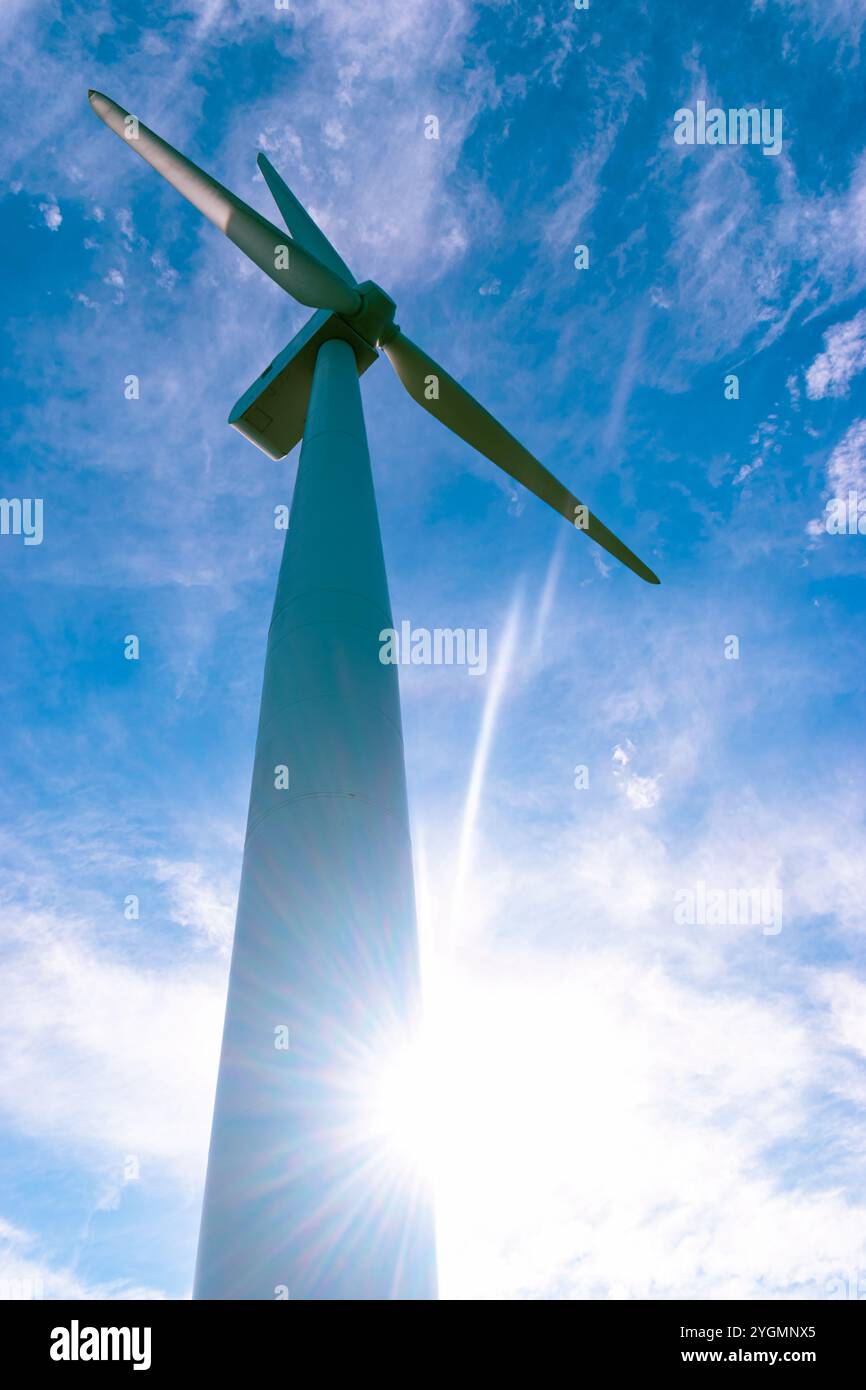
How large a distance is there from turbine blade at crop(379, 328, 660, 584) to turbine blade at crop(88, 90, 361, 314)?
2.27 m

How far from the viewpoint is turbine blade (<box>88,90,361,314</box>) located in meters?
18.0

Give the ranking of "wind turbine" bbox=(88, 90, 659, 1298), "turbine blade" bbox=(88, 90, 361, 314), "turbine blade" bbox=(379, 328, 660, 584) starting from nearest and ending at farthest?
"wind turbine" bbox=(88, 90, 659, 1298) < "turbine blade" bbox=(88, 90, 361, 314) < "turbine blade" bbox=(379, 328, 660, 584)

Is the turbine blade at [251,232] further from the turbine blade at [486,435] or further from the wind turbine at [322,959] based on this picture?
the wind turbine at [322,959]

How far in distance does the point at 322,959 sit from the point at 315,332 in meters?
13.7

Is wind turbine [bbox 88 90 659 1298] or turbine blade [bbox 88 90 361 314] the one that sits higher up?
turbine blade [bbox 88 90 361 314]

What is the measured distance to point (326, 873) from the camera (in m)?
8.53

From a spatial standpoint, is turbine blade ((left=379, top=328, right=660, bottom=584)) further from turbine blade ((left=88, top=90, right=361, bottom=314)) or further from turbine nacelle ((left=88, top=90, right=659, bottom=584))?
turbine blade ((left=88, top=90, right=361, bottom=314))

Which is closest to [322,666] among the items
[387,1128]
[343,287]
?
[387,1128]

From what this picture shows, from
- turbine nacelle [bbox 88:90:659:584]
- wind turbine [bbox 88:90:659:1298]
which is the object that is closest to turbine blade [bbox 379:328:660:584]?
turbine nacelle [bbox 88:90:659:584]

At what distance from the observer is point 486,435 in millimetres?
20781

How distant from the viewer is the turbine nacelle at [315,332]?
18031 millimetres

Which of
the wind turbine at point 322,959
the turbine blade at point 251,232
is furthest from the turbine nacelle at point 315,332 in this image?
the wind turbine at point 322,959

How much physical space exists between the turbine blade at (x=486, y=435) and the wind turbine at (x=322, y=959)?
747cm
